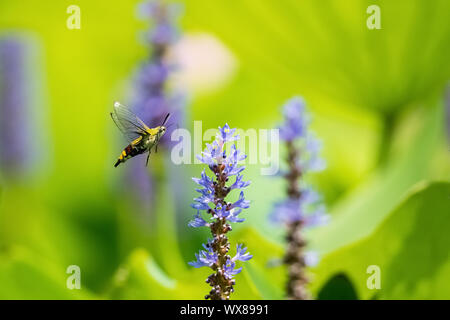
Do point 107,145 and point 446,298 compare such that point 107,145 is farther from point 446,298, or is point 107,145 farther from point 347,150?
point 446,298

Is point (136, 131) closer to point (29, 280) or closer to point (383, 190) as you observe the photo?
point (29, 280)

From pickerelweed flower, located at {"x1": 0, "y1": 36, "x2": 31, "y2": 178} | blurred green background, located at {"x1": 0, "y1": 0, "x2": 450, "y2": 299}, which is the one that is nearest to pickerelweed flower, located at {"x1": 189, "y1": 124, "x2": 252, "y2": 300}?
blurred green background, located at {"x1": 0, "y1": 0, "x2": 450, "y2": 299}

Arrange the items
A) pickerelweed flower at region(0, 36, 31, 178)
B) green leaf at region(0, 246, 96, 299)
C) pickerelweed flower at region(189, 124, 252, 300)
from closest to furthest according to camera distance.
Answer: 1. pickerelweed flower at region(189, 124, 252, 300)
2. green leaf at region(0, 246, 96, 299)
3. pickerelweed flower at region(0, 36, 31, 178)

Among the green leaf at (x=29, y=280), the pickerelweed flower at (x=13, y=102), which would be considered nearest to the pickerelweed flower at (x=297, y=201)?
the green leaf at (x=29, y=280)

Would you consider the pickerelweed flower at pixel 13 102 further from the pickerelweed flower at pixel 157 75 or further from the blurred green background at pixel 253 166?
the pickerelweed flower at pixel 157 75

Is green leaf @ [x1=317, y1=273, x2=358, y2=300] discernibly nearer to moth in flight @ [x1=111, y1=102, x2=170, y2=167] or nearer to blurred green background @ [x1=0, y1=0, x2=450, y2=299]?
blurred green background @ [x1=0, y1=0, x2=450, y2=299]
